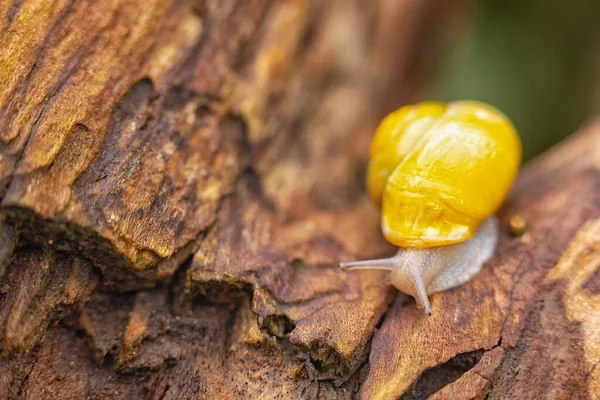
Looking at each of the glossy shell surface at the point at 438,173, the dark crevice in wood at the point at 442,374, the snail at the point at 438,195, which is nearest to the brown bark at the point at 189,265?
the dark crevice in wood at the point at 442,374

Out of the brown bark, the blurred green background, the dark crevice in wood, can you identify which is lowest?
the blurred green background

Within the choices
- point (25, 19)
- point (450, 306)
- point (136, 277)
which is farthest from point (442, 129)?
point (25, 19)

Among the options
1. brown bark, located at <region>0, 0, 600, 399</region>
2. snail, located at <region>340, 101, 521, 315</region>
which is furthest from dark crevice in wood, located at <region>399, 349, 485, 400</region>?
snail, located at <region>340, 101, 521, 315</region>

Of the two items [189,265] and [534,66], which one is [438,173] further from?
[534,66]

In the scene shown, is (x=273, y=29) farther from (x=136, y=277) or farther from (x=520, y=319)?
(x=520, y=319)

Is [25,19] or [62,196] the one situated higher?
[25,19]

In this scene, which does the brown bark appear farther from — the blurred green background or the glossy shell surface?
the blurred green background

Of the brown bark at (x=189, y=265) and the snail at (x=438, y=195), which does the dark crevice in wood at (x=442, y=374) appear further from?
the snail at (x=438, y=195)
